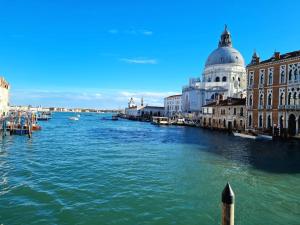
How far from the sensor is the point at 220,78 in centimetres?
7275

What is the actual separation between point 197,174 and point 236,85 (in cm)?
6374

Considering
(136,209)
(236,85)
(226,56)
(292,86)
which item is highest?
(226,56)

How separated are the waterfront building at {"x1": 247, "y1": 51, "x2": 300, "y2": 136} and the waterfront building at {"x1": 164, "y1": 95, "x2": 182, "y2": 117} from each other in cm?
4858

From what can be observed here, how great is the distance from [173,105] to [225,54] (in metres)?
27.1

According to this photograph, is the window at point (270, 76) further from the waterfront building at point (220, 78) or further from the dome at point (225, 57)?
the dome at point (225, 57)

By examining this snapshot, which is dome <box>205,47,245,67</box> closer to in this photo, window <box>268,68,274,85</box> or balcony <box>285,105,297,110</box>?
window <box>268,68,274,85</box>

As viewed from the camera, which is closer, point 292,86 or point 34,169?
point 34,169

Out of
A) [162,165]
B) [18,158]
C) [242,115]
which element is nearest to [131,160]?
[162,165]

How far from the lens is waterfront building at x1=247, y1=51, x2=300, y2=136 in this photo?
Result: 3131 centimetres

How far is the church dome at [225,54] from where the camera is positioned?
238 feet

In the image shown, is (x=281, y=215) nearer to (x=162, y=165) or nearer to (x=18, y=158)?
(x=162, y=165)

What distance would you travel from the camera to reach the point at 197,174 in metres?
13.3

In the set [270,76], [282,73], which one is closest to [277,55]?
[270,76]

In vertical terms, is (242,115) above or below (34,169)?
above
